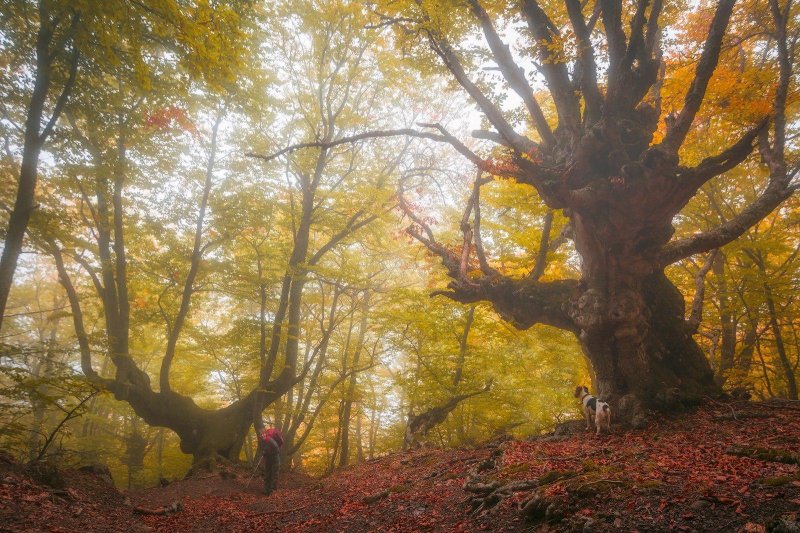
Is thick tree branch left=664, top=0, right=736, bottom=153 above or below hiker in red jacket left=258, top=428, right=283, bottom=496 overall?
above

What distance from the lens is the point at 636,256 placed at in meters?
6.84

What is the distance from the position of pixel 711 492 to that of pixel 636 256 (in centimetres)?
474

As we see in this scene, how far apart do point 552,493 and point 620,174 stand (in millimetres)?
5267

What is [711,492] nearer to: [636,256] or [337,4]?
[636,256]

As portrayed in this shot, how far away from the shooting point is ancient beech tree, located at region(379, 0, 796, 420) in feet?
19.8

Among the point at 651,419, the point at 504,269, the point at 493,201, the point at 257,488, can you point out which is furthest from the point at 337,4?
the point at 257,488

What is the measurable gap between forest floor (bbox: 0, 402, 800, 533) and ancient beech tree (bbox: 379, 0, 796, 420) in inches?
51.0

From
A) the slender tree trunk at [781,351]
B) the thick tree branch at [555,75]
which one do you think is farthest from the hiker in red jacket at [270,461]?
the slender tree trunk at [781,351]

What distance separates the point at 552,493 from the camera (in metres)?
3.50

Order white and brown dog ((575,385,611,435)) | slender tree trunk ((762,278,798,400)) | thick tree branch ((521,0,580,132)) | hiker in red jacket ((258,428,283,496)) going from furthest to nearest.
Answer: hiker in red jacket ((258,428,283,496)) → slender tree trunk ((762,278,798,400)) → thick tree branch ((521,0,580,132)) → white and brown dog ((575,385,611,435))

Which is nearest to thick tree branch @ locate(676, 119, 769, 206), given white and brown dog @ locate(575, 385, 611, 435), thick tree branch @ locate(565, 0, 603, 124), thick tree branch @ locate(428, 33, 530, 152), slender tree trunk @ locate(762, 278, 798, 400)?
thick tree branch @ locate(565, 0, 603, 124)

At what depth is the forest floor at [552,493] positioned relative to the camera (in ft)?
9.43

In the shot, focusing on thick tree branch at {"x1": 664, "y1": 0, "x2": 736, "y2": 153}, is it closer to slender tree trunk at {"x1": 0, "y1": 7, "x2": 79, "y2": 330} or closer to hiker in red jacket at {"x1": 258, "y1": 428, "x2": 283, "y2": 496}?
slender tree trunk at {"x1": 0, "y1": 7, "x2": 79, "y2": 330}

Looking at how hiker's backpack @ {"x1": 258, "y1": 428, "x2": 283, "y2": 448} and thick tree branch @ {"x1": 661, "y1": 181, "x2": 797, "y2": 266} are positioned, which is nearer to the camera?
thick tree branch @ {"x1": 661, "y1": 181, "x2": 797, "y2": 266}
